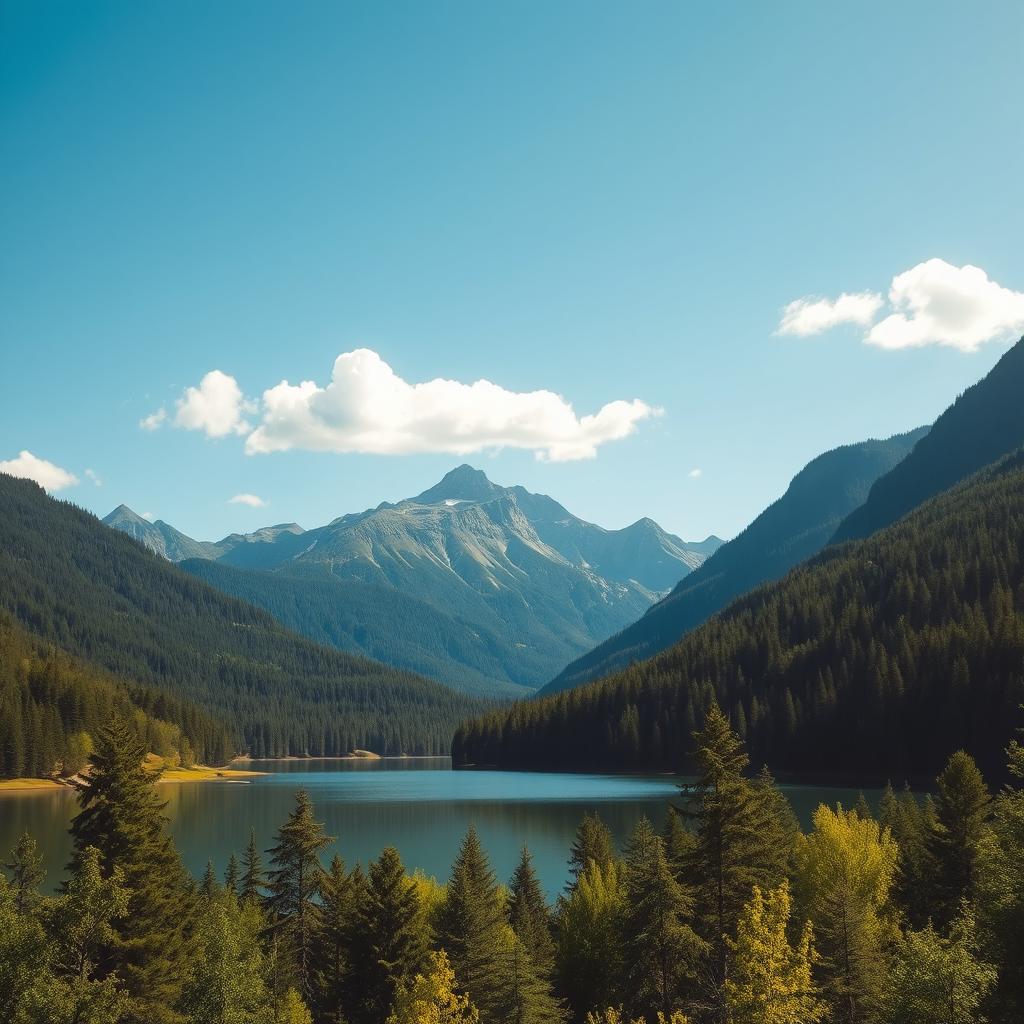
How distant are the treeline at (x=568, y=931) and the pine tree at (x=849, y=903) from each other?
5.3 inches

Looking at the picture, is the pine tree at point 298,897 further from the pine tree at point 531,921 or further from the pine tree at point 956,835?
the pine tree at point 956,835

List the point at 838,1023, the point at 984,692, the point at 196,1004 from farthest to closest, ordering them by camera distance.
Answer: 1. the point at 984,692
2. the point at 838,1023
3. the point at 196,1004

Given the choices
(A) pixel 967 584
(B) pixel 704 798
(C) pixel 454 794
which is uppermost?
(A) pixel 967 584

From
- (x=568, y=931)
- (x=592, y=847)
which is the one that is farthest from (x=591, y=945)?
(x=592, y=847)

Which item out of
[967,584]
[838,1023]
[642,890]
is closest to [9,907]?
[642,890]

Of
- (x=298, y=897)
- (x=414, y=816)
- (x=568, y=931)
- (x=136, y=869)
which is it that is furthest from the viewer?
(x=414, y=816)

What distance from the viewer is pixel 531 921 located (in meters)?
55.0

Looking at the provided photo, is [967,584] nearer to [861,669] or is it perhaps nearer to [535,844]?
[861,669]

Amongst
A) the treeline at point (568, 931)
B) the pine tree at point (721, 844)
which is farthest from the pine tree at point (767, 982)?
the pine tree at point (721, 844)

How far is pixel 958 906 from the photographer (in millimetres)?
48250

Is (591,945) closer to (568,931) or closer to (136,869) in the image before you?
(568,931)

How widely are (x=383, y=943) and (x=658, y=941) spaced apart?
12.4 m

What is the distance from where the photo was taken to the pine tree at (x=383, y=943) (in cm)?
4491

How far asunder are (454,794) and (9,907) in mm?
137286
